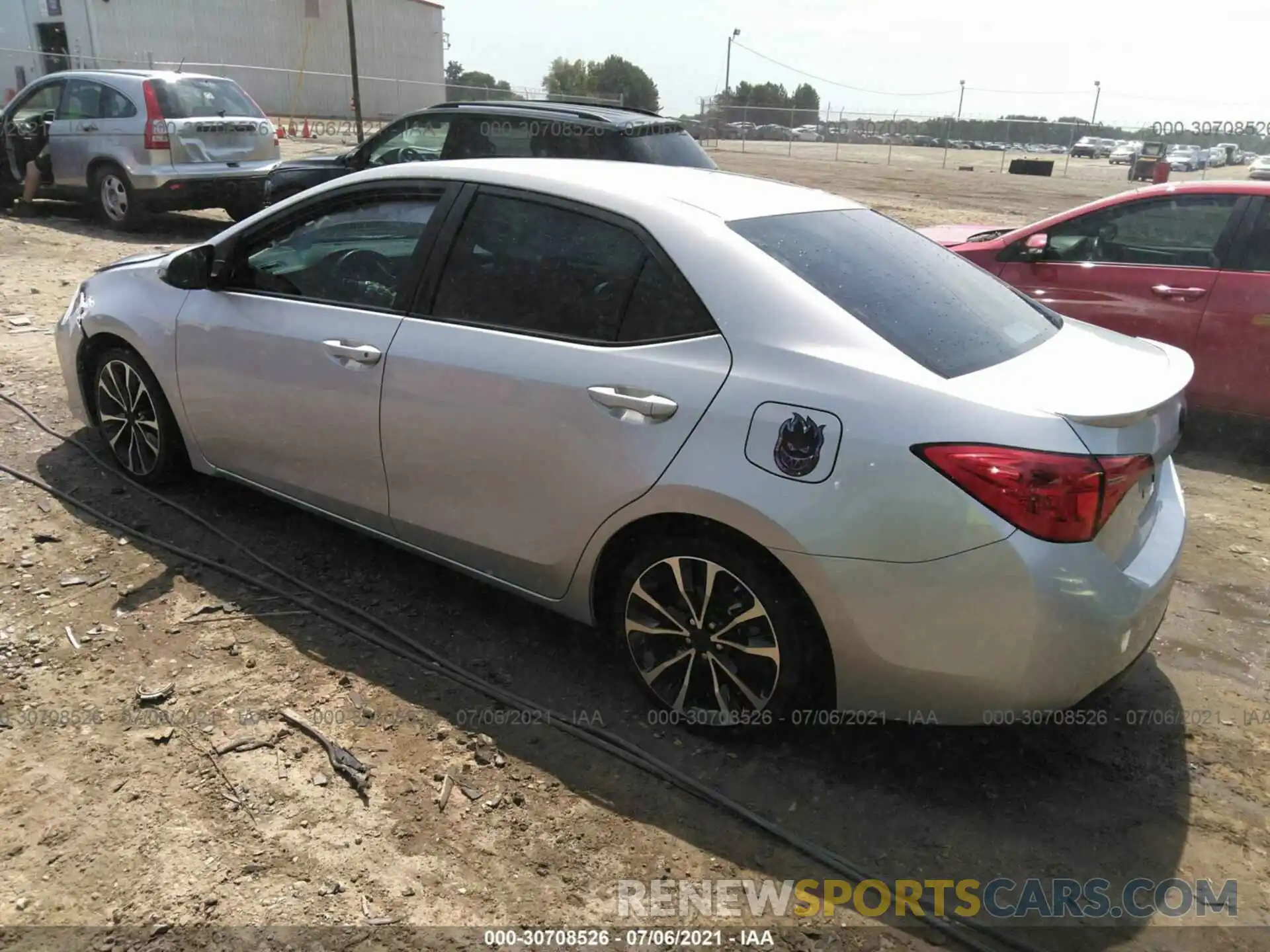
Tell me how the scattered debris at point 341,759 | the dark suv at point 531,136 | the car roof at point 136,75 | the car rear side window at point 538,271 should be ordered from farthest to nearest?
the car roof at point 136,75
the dark suv at point 531,136
the car rear side window at point 538,271
the scattered debris at point 341,759

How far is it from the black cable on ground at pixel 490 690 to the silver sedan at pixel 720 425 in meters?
0.23

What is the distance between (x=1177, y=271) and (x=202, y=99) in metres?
10.6

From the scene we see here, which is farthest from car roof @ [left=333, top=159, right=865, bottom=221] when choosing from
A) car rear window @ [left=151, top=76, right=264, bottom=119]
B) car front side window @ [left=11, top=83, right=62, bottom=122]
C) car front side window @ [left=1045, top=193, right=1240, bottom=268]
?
car front side window @ [left=11, top=83, right=62, bottom=122]

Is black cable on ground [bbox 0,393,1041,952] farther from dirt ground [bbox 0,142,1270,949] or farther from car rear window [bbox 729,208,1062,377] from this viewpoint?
car rear window [bbox 729,208,1062,377]

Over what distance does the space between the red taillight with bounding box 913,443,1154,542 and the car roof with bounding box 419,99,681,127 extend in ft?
19.4

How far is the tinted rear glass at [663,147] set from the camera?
25.0 ft

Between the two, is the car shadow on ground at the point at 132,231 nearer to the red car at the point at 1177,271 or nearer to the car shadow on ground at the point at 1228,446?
the red car at the point at 1177,271

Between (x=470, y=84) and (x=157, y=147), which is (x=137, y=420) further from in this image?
(x=470, y=84)

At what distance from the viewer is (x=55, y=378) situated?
20.3ft

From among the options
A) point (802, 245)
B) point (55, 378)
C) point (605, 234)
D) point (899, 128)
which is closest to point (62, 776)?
point (605, 234)

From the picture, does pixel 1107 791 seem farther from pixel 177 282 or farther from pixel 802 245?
pixel 177 282

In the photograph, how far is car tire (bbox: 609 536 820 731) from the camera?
2.72 meters

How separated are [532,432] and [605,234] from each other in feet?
2.21

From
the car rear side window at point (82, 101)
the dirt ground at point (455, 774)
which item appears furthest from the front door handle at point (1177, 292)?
the car rear side window at point (82, 101)
